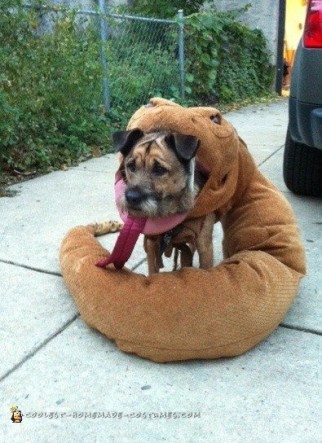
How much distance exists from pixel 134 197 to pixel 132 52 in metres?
6.40

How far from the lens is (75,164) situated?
233 inches

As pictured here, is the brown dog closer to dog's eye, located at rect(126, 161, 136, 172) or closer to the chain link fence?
dog's eye, located at rect(126, 161, 136, 172)

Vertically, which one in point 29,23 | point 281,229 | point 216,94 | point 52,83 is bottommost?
point 216,94

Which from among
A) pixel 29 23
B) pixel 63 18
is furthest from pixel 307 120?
pixel 63 18

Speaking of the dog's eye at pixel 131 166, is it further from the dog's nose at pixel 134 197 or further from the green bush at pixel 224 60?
the green bush at pixel 224 60

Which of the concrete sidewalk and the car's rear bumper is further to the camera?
the car's rear bumper

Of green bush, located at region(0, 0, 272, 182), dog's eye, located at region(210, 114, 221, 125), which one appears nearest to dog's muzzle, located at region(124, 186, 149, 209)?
dog's eye, located at region(210, 114, 221, 125)

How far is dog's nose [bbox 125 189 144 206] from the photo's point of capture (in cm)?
239

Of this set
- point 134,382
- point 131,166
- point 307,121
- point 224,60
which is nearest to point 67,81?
point 307,121

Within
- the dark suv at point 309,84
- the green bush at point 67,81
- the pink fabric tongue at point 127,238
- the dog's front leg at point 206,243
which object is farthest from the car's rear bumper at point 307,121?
the green bush at point 67,81

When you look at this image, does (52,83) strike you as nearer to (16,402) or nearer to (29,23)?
(29,23)

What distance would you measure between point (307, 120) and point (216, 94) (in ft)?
25.9

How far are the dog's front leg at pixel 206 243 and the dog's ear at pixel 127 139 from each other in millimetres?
558

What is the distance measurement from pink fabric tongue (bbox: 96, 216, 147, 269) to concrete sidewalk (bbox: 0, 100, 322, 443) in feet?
1.31
